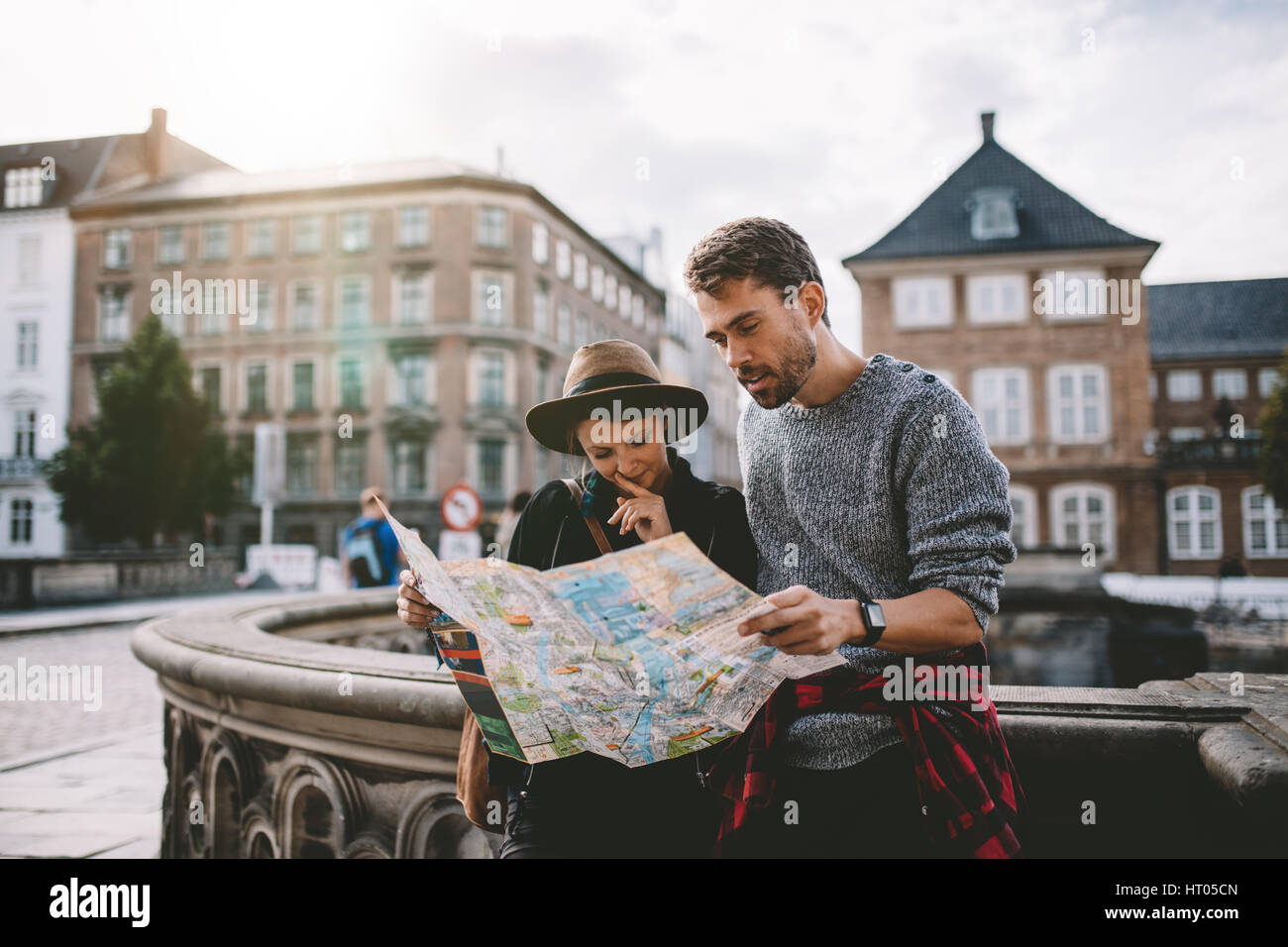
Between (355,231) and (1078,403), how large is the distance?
91.8 feet

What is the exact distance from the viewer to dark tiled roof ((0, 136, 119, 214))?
39594mm

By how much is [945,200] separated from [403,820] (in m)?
28.5

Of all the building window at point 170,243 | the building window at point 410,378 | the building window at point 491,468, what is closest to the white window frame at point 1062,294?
the building window at point 491,468

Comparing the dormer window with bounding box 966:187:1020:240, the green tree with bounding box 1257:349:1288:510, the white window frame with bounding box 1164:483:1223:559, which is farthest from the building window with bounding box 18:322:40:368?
the green tree with bounding box 1257:349:1288:510

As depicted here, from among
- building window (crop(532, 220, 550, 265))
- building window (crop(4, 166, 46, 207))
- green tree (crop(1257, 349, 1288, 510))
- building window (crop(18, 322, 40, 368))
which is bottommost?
green tree (crop(1257, 349, 1288, 510))

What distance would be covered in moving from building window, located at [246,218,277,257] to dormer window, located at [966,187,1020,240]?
27677mm

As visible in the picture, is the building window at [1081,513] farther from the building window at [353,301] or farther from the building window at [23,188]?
the building window at [23,188]

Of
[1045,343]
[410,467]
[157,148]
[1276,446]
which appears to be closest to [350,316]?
[410,467]

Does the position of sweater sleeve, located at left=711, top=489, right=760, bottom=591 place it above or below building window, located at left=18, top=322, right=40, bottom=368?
below

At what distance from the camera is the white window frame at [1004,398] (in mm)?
25891

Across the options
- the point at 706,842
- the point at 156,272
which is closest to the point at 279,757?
the point at 706,842

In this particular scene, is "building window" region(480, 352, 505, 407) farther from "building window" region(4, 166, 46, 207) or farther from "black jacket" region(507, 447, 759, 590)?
"black jacket" region(507, 447, 759, 590)

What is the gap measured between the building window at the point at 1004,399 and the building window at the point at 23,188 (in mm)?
39902
